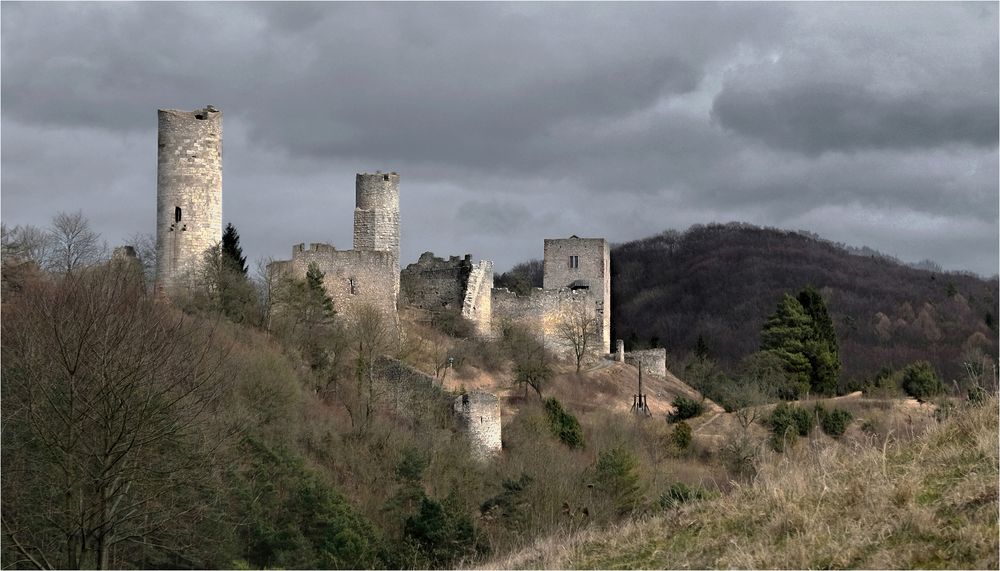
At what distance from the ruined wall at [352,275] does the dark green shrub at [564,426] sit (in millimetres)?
5476

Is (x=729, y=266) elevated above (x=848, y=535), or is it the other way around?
(x=729, y=266)

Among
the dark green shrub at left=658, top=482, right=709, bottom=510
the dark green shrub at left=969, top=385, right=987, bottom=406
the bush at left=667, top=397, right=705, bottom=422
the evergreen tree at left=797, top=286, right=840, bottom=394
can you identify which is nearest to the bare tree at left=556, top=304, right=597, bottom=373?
the bush at left=667, top=397, right=705, bottom=422

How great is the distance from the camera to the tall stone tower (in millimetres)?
42875

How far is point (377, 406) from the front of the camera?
3638 centimetres

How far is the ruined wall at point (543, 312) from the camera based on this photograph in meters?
45.8

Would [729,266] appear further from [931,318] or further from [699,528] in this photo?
[699,528]

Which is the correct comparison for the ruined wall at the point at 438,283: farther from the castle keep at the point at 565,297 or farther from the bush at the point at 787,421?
the bush at the point at 787,421

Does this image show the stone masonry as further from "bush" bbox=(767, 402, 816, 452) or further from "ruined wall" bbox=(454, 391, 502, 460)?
"bush" bbox=(767, 402, 816, 452)

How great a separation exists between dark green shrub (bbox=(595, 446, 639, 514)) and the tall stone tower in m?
13.3

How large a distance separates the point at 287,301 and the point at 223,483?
13435 millimetres

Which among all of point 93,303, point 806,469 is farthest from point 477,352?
point 806,469

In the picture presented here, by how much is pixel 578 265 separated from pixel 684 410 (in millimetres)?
8672

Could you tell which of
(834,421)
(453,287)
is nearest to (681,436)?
(834,421)

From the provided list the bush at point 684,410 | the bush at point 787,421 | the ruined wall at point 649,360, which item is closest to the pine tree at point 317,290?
the bush at point 684,410
